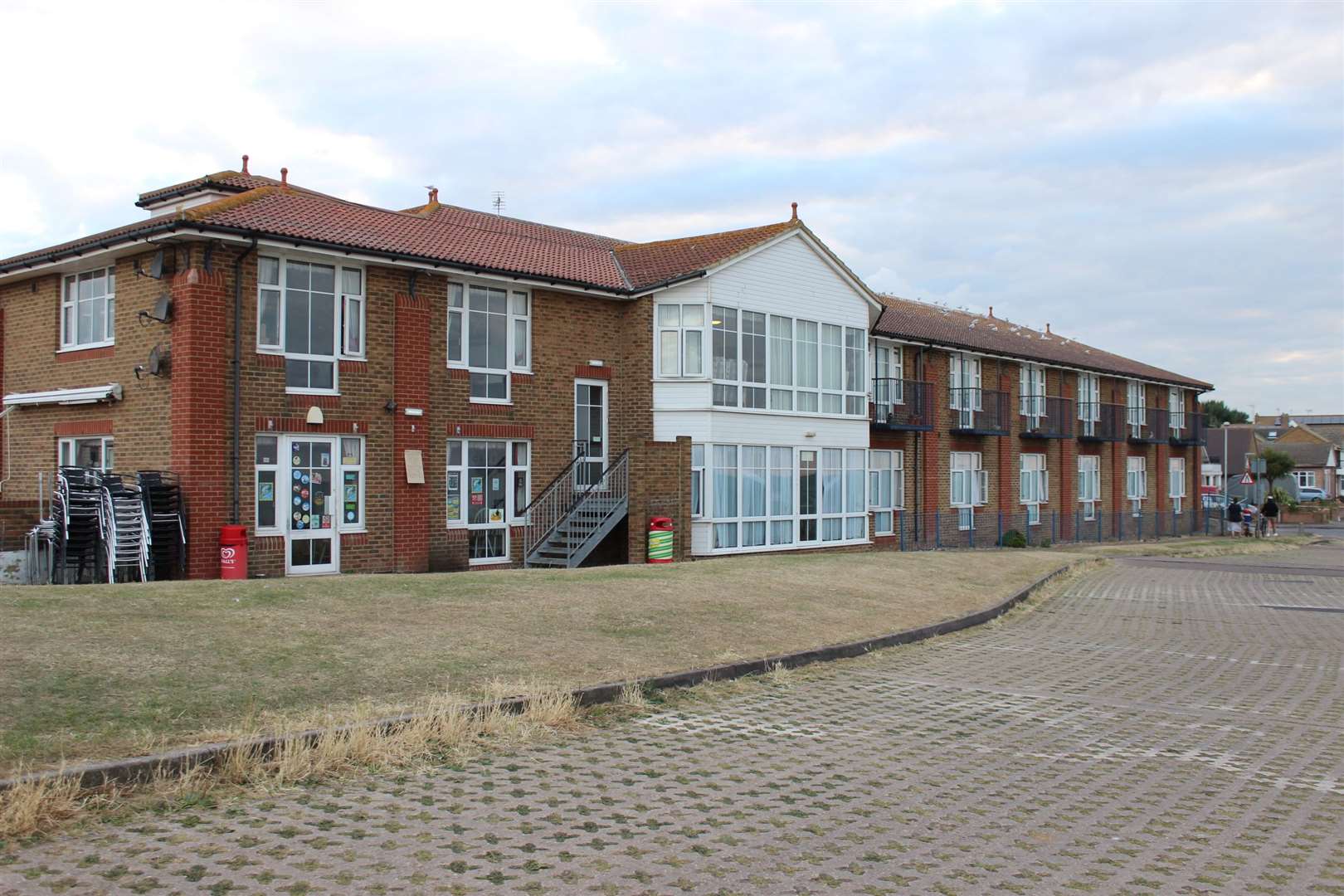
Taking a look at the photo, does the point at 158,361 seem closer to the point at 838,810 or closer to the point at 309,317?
the point at 309,317

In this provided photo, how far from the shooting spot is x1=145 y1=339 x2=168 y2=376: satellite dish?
16.8 m

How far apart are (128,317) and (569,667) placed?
11.8 meters

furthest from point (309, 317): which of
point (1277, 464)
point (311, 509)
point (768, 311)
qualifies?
point (1277, 464)

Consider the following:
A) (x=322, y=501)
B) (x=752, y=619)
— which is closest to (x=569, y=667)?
(x=752, y=619)

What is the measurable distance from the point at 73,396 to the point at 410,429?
18.2 ft

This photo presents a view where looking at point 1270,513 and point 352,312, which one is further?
point 1270,513

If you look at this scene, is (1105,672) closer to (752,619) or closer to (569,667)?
(752,619)

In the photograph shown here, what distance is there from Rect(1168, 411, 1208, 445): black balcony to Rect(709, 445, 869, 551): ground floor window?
24840 millimetres

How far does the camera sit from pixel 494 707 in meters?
8.00

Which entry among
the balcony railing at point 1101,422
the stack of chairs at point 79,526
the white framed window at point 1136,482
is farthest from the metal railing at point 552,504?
the white framed window at point 1136,482

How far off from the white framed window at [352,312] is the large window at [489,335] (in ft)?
5.79

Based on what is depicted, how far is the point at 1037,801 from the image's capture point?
6.55 meters

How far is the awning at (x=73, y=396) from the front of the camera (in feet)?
58.3

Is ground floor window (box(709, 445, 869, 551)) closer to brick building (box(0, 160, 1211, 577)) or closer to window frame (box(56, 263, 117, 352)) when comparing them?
brick building (box(0, 160, 1211, 577))
